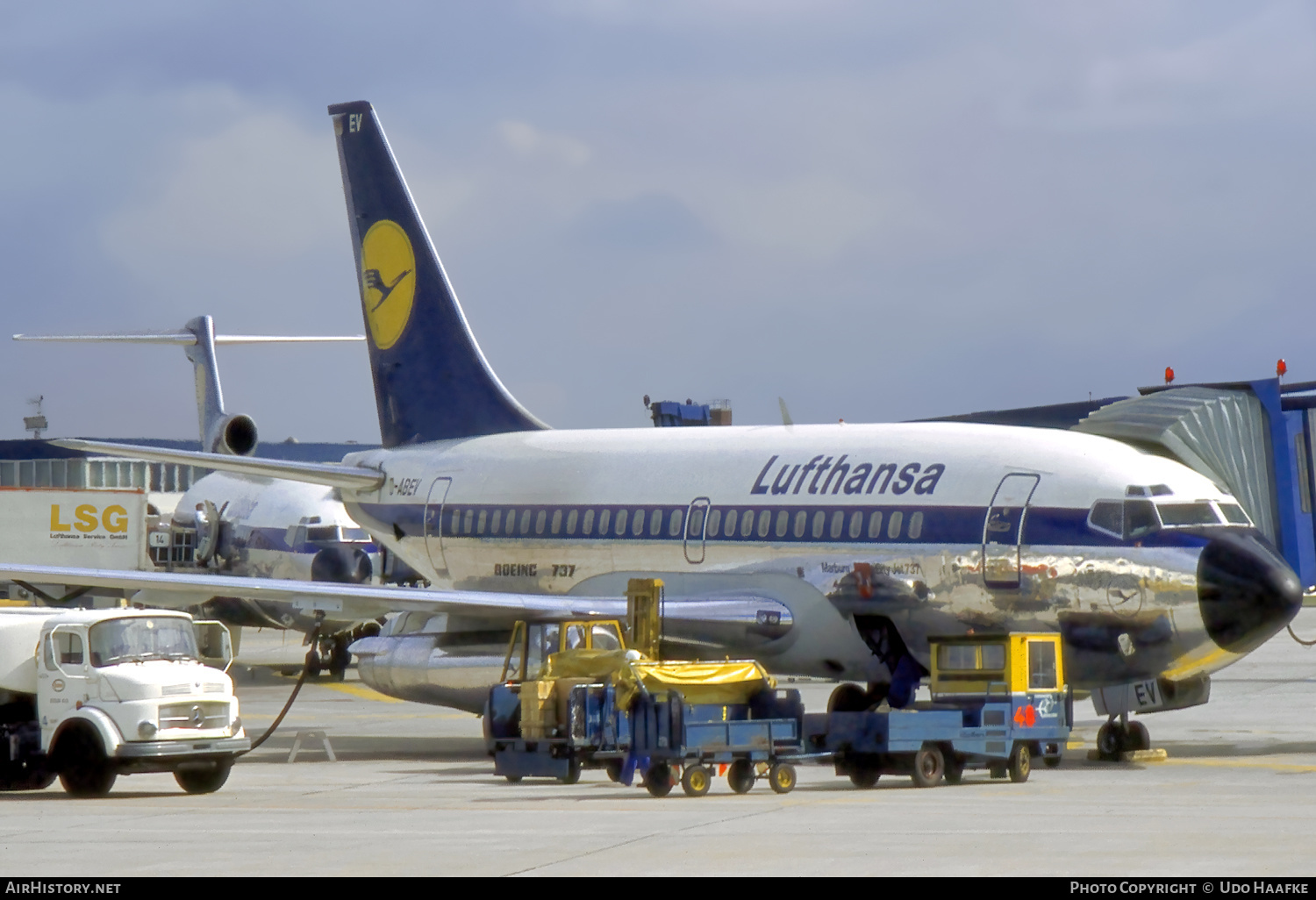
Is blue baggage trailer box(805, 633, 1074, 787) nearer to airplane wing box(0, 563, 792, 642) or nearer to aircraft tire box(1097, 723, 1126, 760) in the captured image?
aircraft tire box(1097, 723, 1126, 760)

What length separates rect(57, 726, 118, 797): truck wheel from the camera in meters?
20.6

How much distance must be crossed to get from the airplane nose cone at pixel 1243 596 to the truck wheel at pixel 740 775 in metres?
6.19

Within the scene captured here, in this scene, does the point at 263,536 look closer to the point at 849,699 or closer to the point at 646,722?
the point at 849,699

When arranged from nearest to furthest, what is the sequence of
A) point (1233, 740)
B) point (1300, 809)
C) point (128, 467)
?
point (1300, 809)
point (1233, 740)
point (128, 467)

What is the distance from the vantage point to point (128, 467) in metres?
100

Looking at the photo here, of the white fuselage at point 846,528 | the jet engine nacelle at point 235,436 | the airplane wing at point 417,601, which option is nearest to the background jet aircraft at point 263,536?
the jet engine nacelle at point 235,436

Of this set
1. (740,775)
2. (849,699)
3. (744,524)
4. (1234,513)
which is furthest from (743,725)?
(1234,513)

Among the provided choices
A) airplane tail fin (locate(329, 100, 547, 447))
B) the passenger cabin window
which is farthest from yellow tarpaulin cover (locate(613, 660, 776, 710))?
airplane tail fin (locate(329, 100, 547, 447))

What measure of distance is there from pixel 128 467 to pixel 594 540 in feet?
249

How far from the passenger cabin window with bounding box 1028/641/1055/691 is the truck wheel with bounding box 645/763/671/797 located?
4.65m

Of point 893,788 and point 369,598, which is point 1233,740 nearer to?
point 893,788

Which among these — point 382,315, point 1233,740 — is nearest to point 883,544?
point 1233,740

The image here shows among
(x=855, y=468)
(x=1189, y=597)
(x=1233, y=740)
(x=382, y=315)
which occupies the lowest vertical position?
(x=1233, y=740)
